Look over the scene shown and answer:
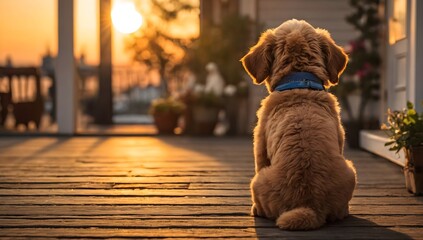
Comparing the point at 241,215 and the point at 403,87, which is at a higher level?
the point at 403,87

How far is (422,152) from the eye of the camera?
4.47m

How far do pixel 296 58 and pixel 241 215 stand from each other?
0.92m

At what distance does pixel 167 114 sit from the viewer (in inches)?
424

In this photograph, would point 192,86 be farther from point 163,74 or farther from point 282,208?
point 282,208

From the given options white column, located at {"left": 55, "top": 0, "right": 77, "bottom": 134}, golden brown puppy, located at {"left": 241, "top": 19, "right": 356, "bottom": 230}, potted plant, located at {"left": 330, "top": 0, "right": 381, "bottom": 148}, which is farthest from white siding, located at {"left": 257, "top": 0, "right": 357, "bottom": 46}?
golden brown puppy, located at {"left": 241, "top": 19, "right": 356, "bottom": 230}

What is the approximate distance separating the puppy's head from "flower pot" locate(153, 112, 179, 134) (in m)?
7.22

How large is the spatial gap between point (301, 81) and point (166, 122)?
7488mm

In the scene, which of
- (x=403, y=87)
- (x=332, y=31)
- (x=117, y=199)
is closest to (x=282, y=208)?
(x=117, y=199)

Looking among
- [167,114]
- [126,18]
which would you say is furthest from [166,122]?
[126,18]

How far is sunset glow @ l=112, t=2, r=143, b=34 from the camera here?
15798 mm

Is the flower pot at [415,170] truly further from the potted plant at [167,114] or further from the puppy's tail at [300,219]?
the potted plant at [167,114]

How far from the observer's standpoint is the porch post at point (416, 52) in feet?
20.3

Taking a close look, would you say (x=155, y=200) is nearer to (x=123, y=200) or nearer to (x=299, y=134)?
(x=123, y=200)

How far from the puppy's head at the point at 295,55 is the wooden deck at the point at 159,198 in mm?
787
